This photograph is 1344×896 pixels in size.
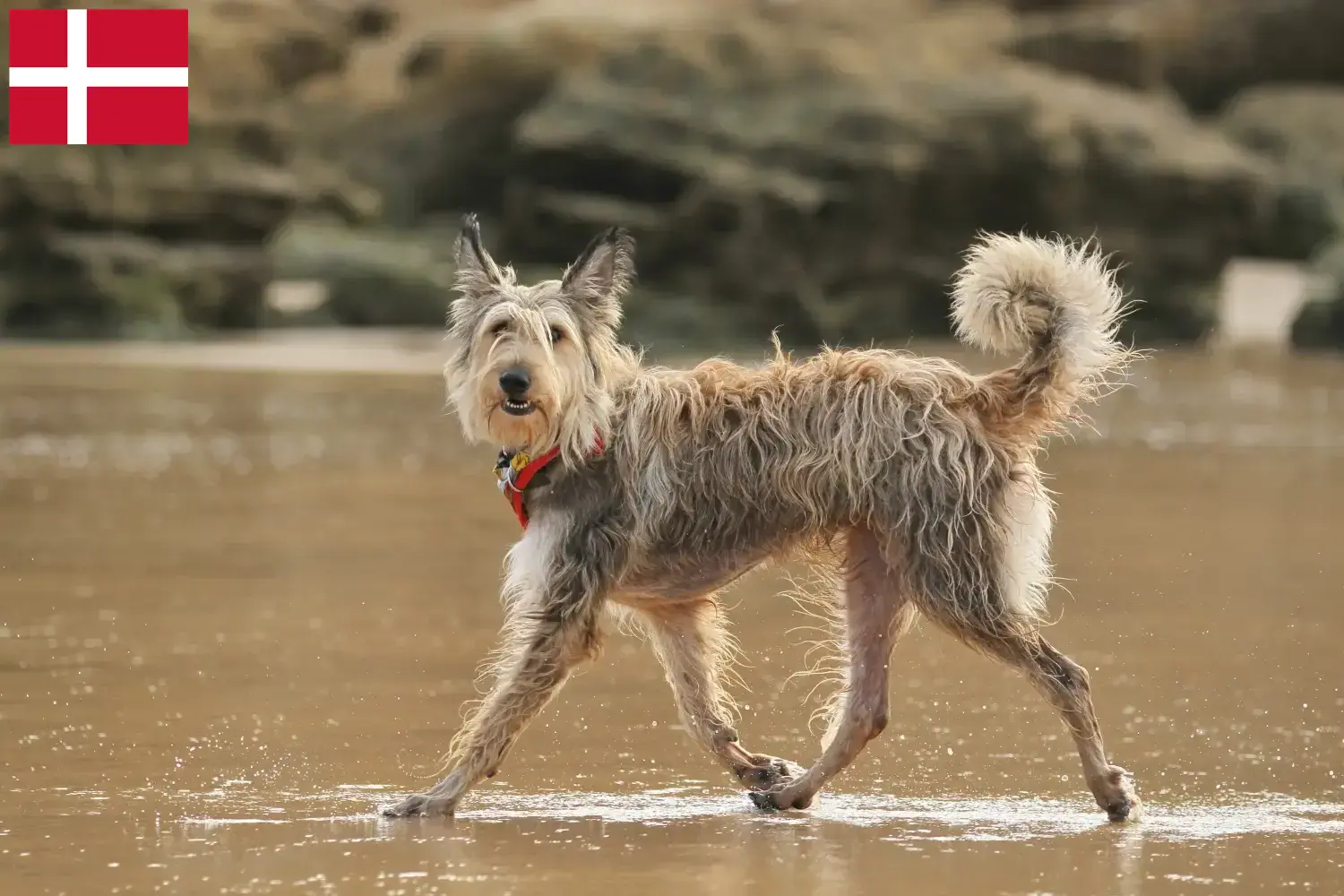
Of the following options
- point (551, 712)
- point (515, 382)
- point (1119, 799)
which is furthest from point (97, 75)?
point (1119, 799)

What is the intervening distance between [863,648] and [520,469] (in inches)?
47.4

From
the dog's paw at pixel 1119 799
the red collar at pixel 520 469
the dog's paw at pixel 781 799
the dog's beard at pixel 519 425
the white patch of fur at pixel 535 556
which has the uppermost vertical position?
the dog's beard at pixel 519 425

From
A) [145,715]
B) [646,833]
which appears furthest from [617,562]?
[145,715]

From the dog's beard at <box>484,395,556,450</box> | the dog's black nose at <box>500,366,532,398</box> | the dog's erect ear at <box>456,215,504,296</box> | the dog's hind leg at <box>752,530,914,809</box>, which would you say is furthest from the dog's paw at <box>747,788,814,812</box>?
the dog's erect ear at <box>456,215,504,296</box>

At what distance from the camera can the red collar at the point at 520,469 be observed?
6.16m

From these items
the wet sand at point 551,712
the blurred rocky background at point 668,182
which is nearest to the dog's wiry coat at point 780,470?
the wet sand at point 551,712

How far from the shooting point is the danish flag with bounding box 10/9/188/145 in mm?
20188

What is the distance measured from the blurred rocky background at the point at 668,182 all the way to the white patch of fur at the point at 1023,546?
713 inches

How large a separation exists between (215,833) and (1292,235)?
26.1 m

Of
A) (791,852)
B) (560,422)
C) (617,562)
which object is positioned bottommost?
(791,852)

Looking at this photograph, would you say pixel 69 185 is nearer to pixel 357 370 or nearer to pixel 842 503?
pixel 357 370

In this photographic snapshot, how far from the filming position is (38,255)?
81.9ft

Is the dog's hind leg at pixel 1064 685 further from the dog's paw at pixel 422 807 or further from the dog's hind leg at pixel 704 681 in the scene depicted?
the dog's paw at pixel 422 807

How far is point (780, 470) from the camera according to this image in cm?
618
